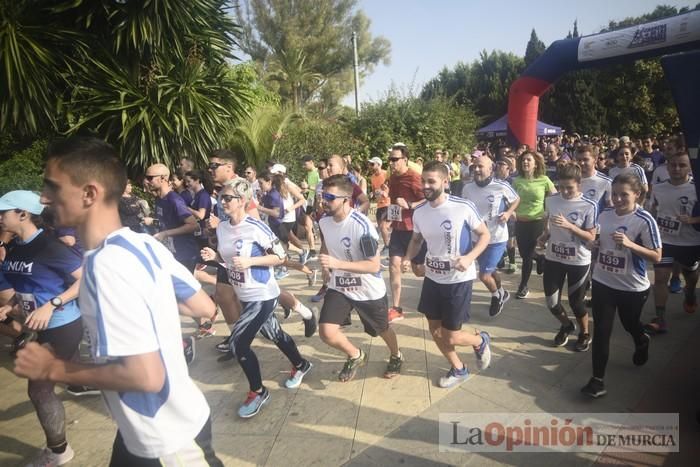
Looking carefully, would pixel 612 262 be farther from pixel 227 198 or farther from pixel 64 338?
pixel 64 338

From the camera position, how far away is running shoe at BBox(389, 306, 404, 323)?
5336 mm

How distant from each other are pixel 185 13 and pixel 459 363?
9.20m

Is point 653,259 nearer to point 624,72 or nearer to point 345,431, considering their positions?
point 345,431

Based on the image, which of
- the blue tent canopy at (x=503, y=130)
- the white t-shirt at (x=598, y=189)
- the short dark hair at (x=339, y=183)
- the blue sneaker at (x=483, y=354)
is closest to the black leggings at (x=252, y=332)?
the short dark hair at (x=339, y=183)

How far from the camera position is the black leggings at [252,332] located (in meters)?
3.42

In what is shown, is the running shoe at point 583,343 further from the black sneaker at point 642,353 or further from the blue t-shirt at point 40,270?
the blue t-shirt at point 40,270

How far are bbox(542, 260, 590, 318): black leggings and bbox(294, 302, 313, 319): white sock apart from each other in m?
2.59

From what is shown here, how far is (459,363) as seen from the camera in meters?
3.85

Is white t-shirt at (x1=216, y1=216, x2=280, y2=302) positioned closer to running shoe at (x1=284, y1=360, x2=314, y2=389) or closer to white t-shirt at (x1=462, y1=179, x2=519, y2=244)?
running shoe at (x1=284, y1=360, x2=314, y2=389)

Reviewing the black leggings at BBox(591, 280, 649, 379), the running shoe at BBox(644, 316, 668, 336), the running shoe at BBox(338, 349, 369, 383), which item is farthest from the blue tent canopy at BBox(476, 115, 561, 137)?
the running shoe at BBox(338, 349, 369, 383)

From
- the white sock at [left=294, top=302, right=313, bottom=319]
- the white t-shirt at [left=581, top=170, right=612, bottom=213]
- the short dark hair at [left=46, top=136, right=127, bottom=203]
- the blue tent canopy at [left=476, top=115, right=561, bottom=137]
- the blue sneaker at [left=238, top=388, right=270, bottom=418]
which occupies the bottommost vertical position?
the blue sneaker at [left=238, top=388, right=270, bottom=418]

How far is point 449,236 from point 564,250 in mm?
1469

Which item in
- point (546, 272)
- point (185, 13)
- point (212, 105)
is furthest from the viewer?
point (212, 105)

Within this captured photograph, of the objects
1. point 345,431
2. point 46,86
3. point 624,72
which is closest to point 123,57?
point 46,86
